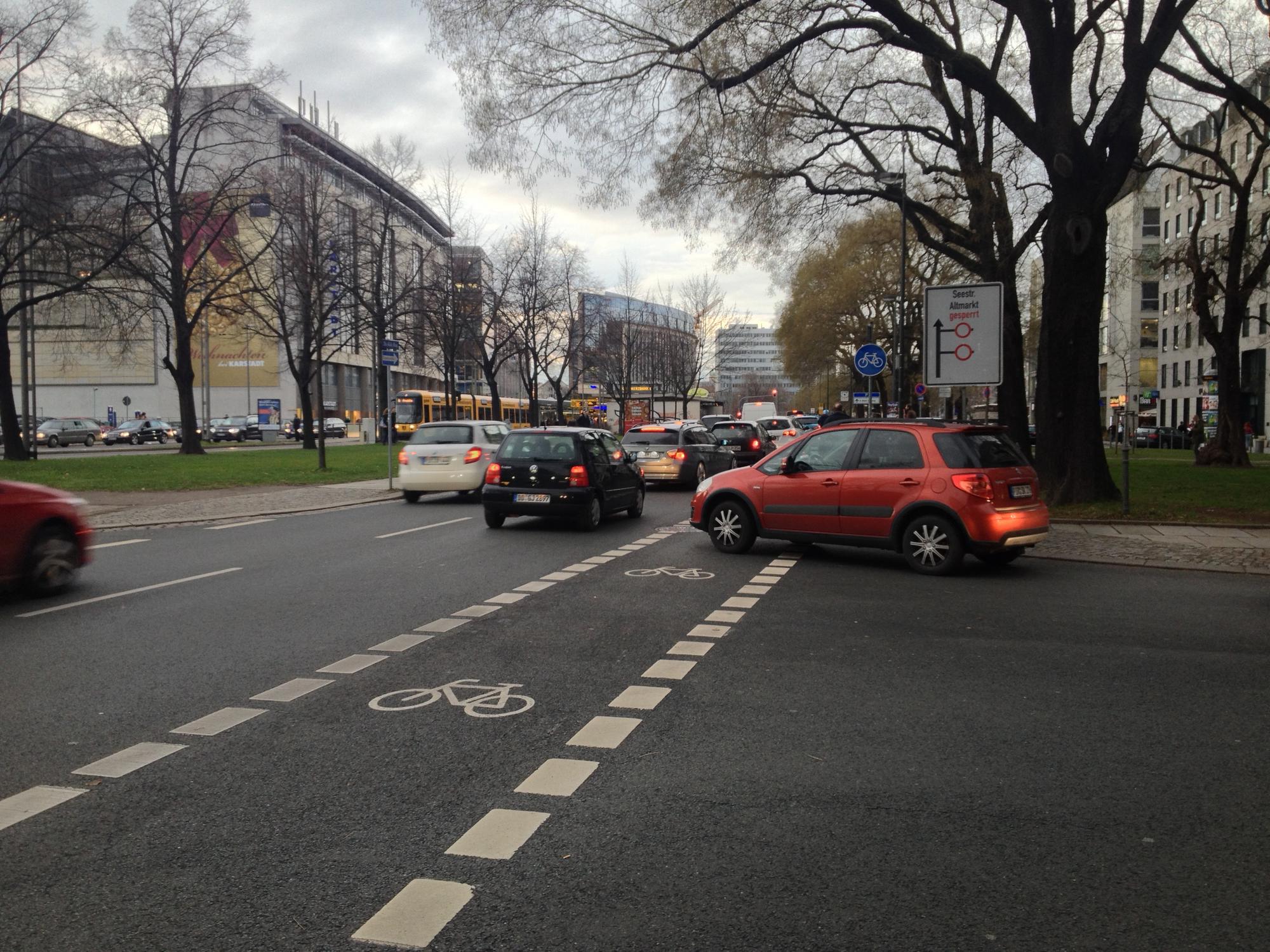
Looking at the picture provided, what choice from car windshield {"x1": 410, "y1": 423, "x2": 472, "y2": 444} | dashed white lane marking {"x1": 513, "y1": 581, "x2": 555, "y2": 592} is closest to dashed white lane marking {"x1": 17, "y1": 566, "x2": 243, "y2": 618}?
dashed white lane marking {"x1": 513, "y1": 581, "x2": 555, "y2": 592}

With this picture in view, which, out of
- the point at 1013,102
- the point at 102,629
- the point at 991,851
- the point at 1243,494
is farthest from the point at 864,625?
the point at 1243,494

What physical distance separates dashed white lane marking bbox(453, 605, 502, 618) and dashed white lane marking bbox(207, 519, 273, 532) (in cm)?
854

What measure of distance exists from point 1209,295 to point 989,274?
1178 cm

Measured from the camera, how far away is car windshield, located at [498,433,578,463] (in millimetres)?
15711

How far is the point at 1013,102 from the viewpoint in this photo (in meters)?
17.3

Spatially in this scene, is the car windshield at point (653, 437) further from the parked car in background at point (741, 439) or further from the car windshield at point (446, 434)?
the car windshield at point (446, 434)

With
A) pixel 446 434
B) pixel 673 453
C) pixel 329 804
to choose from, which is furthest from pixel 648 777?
pixel 673 453

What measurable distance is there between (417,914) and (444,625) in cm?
502

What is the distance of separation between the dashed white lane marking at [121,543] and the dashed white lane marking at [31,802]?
→ 10.4 meters

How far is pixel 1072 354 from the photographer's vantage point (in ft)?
56.6

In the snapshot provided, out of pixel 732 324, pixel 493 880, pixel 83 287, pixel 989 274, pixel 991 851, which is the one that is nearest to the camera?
pixel 493 880

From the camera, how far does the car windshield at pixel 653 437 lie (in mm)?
24938

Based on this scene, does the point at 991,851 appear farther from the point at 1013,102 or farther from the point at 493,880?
the point at 1013,102

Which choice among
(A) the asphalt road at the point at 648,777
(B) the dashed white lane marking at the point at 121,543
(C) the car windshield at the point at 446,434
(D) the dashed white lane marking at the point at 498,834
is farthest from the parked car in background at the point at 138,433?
(D) the dashed white lane marking at the point at 498,834
